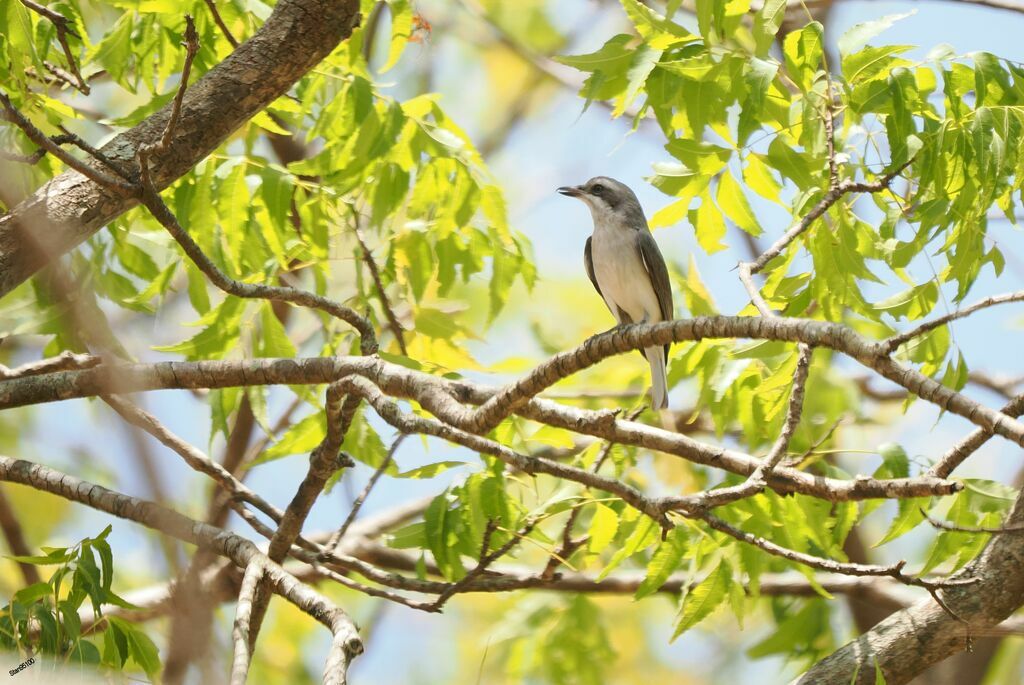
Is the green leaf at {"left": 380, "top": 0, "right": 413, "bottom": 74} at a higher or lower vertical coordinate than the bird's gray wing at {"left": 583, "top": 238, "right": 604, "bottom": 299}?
lower

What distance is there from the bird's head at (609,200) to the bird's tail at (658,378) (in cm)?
103

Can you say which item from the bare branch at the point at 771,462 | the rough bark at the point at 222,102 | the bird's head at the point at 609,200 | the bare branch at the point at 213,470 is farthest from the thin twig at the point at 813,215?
the bird's head at the point at 609,200

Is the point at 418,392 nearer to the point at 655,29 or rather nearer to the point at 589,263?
the point at 655,29

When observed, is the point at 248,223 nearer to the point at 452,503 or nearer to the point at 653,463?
the point at 452,503

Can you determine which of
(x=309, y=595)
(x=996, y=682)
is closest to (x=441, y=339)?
(x=309, y=595)

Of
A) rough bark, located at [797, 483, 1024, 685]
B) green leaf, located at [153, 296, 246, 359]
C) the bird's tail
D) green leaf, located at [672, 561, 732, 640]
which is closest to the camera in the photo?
rough bark, located at [797, 483, 1024, 685]

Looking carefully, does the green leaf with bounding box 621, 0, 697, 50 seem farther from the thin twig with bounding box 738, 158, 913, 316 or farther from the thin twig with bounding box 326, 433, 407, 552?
the thin twig with bounding box 326, 433, 407, 552

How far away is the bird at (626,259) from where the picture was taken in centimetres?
745

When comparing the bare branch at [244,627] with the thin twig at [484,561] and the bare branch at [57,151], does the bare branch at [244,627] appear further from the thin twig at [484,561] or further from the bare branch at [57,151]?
the bare branch at [57,151]

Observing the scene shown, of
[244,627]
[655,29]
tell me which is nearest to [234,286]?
Result: [244,627]

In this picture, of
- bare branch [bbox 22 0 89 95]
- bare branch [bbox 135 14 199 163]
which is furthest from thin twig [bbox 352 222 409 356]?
bare branch [bbox 135 14 199 163]

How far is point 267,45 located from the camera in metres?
4.16

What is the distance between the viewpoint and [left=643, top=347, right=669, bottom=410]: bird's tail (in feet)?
22.5

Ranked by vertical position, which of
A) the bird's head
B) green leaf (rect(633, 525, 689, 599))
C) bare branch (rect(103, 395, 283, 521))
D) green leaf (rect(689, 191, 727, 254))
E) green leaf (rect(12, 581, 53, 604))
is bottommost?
green leaf (rect(12, 581, 53, 604))
